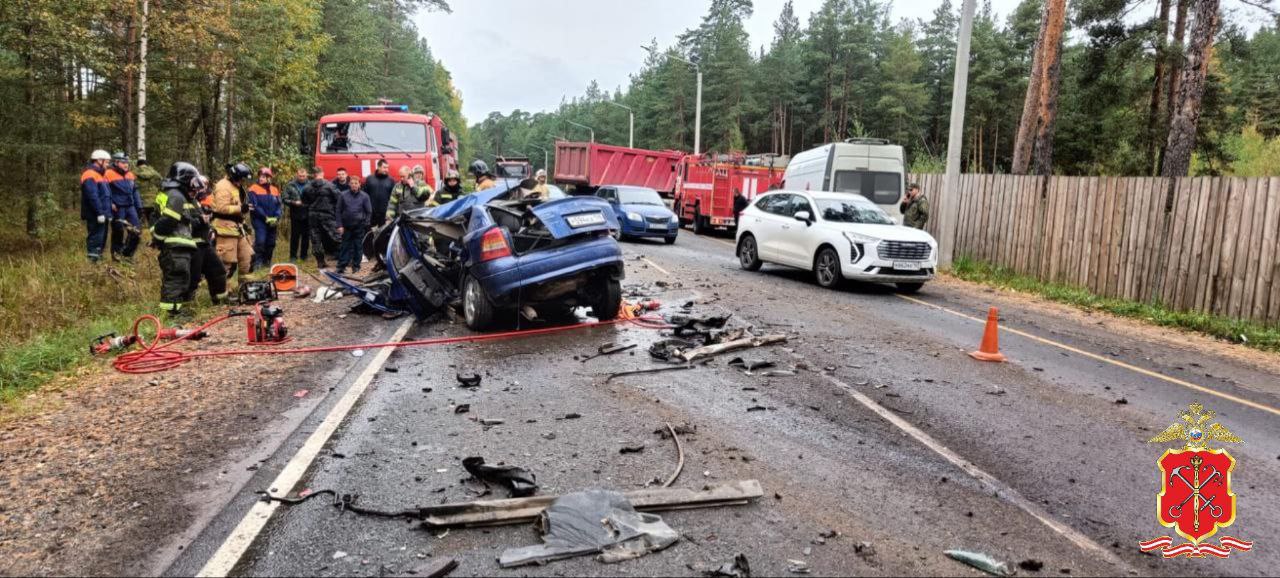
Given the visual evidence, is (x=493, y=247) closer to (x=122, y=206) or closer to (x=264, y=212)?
(x=264, y=212)

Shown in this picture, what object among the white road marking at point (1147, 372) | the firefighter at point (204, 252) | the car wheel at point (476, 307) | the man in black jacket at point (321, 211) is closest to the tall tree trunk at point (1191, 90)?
the white road marking at point (1147, 372)

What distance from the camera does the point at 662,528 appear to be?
11.0 ft

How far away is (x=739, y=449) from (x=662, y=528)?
1.25 m

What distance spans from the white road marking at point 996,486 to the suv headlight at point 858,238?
20.3ft

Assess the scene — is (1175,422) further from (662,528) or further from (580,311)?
(580,311)

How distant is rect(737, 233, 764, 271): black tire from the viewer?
46.5 ft

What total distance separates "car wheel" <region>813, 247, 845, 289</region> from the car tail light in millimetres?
6233

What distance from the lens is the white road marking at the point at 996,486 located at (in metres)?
3.33

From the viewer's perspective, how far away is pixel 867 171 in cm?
1759

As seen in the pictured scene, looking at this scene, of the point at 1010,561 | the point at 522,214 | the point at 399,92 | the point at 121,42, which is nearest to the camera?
the point at 1010,561

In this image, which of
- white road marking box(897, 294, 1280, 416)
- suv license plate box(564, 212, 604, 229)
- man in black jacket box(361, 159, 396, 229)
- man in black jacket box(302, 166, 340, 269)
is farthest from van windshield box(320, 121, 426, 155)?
white road marking box(897, 294, 1280, 416)

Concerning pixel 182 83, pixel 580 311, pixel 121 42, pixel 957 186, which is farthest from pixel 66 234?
pixel 957 186

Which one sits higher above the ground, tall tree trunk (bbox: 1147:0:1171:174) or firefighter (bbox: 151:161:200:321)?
tall tree trunk (bbox: 1147:0:1171:174)

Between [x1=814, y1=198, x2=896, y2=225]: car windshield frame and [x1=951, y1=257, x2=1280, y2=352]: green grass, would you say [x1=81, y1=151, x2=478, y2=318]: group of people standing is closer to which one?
[x1=814, y1=198, x2=896, y2=225]: car windshield frame
